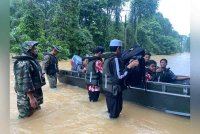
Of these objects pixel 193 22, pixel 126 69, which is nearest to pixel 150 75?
pixel 126 69

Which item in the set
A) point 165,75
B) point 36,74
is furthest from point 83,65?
point 165,75

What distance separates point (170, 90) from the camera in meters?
1.56

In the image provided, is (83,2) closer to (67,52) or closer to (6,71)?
(67,52)

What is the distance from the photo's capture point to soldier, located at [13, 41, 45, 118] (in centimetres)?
177

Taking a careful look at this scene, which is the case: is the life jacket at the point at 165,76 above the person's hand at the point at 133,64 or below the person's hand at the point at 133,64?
below

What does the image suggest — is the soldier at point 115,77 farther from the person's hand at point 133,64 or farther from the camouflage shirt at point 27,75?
the camouflage shirt at point 27,75

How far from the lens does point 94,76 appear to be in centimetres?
215

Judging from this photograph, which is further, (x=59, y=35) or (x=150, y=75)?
(x=150, y=75)

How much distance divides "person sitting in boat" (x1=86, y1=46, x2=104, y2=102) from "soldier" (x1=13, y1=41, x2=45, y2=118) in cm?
39

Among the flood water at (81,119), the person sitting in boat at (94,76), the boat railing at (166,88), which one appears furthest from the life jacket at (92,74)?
the boat railing at (166,88)

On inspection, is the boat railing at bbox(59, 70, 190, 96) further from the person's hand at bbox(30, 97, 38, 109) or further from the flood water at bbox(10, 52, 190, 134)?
the person's hand at bbox(30, 97, 38, 109)

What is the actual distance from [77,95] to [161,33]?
3.11 ft

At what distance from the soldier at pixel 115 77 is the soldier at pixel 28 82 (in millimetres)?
477

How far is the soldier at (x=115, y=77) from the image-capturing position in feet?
5.54
